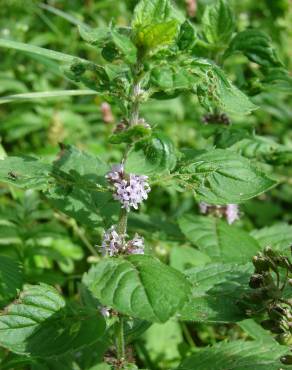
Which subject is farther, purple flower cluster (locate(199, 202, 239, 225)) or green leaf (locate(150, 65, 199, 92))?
purple flower cluster (locate(199, 202, 239, 225))

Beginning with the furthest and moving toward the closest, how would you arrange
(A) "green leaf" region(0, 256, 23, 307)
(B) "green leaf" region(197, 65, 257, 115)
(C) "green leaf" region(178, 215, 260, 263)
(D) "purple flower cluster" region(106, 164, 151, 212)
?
(C) "green leaf" region(178, 215, 260, 263) → (A) "green leaf" region(0, 256, 23, 307) → (D) "purple flower cluster" region(106, 164, 151, 212) → (B) "green leaf" region(197, 65, 257, 115)

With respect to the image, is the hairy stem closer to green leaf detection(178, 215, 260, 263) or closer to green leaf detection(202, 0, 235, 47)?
green leaf detection(178, 215, 260, 263)

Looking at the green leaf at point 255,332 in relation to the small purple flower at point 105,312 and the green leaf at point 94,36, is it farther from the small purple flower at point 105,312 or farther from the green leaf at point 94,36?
the green leaf at point 94,36

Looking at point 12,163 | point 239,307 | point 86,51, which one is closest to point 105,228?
point 12,163

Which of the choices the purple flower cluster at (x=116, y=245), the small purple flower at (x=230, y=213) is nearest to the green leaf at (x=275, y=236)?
the small purple flower at (x=230, y=213)

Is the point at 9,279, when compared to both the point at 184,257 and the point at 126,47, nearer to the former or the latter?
the point at 184,257

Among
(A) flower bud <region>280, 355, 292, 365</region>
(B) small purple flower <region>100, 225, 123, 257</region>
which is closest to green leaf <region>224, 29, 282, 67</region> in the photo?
(B) small purple flower <region>100, 225, 123, 257</region>
